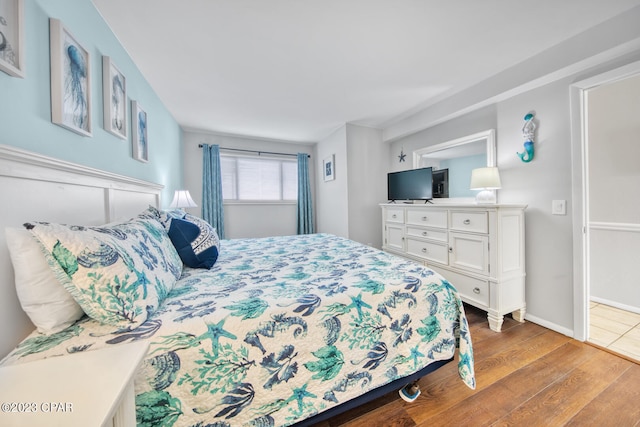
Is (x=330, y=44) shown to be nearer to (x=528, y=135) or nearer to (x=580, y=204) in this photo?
(x=528, y=135)

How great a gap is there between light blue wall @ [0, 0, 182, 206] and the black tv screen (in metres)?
3.02

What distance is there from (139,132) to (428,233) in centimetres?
305

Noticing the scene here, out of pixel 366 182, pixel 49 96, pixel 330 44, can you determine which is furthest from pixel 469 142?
pixel 49 96

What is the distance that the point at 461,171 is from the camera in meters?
2.73

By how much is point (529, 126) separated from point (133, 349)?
3.00 m

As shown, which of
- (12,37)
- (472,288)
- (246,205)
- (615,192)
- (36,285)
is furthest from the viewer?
(246,205)

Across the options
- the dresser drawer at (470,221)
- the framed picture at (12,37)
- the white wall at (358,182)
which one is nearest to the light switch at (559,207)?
the dresser drawer at (470,221)

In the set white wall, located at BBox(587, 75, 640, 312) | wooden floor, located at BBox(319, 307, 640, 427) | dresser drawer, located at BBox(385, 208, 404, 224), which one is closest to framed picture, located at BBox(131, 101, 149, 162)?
wooden floor, located at BBox(319, 307, 640, 427)

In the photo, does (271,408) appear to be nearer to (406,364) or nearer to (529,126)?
(406,364)

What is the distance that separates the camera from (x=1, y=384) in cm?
48

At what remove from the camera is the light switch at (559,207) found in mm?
1856

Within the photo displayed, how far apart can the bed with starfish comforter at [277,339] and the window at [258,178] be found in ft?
9.39

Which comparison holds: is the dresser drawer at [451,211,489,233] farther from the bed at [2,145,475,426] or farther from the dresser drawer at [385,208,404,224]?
the bed at [2,145,475,426]

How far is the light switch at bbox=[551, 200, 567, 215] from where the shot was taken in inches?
73.1
